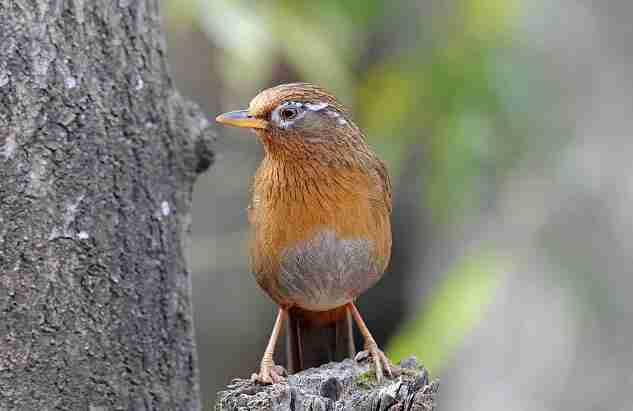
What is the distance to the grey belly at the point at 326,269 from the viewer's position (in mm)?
3533

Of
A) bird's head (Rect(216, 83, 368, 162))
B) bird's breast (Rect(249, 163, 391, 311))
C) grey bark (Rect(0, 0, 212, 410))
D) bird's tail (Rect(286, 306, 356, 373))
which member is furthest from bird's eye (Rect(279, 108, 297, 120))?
bird's tail (Rect(286, 306, 356, 373))

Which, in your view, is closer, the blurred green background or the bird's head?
the bird's head

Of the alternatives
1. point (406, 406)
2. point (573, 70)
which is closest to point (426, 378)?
point (406, 406)

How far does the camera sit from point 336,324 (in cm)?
404

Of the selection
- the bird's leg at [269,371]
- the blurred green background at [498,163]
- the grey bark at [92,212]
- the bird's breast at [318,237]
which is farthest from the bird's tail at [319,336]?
the blurred green background at [498,163]

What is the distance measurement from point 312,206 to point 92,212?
34.1 inches

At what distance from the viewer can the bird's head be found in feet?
11.5

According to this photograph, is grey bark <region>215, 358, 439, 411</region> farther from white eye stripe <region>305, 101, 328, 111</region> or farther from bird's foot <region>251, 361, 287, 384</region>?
white eye stripe <region>305, 101, 328, 111</region>

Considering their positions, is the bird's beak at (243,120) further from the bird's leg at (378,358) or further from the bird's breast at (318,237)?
the bird's leg at (378,358)

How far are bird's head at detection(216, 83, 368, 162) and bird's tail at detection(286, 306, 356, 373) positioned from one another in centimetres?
75

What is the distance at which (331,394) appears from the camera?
9.99 ft

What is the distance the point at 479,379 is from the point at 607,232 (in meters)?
1.37

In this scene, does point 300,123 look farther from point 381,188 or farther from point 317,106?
point 381,188

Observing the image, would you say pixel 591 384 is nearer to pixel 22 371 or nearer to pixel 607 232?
pixel 607 232
